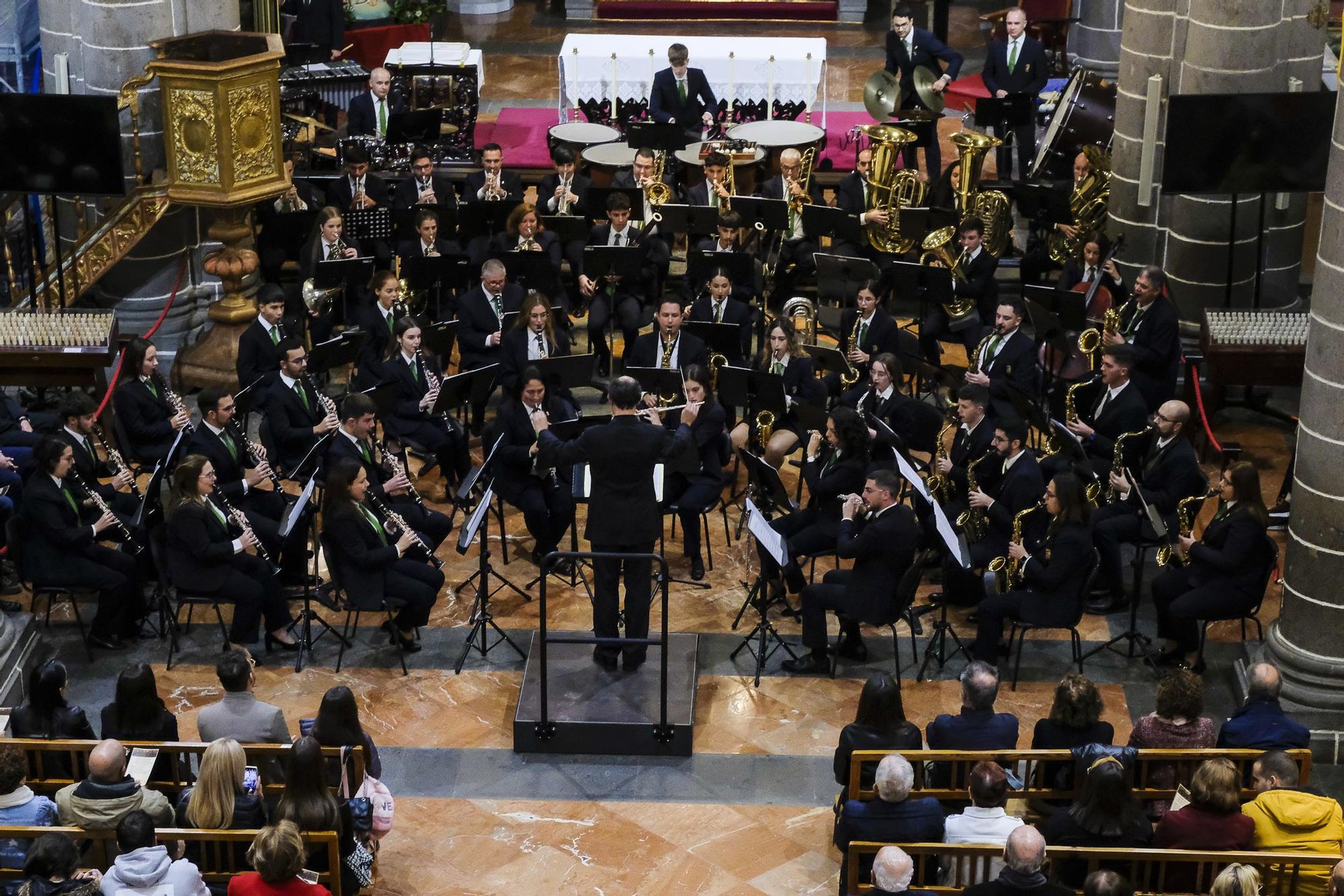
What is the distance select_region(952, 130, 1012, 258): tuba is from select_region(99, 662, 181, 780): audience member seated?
7.87 m

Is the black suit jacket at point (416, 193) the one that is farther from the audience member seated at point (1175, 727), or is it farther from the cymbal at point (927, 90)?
the audience member seated at point (1175, 727)

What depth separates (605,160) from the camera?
15930mm

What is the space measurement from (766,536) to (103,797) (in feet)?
12.7

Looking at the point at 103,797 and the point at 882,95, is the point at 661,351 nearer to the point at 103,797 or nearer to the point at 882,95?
the point at 882,95

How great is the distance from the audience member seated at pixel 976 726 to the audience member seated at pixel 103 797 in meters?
3.45

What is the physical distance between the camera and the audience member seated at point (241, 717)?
28.2 feet

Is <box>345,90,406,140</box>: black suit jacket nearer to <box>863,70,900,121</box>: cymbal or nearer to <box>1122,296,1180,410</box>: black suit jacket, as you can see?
<box>863,70,900,121</box>: cymbal

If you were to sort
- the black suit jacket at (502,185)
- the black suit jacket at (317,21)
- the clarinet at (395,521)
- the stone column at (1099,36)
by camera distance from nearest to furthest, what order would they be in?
the clarinet at (395,521)
the black suit jacket at (502,185)
the stone column at (1099,36)
the black suit jacket at (317,21)

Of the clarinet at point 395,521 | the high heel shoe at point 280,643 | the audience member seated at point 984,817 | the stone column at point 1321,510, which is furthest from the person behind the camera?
the high heel shoe at point 280,643

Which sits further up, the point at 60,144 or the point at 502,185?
the point at 60,144

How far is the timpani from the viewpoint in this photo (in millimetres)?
15812

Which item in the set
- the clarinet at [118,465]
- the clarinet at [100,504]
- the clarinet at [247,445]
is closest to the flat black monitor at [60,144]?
the clarinet at [118,465]

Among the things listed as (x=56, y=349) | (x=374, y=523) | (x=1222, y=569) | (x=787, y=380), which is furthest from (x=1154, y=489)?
(x=56, y=349)

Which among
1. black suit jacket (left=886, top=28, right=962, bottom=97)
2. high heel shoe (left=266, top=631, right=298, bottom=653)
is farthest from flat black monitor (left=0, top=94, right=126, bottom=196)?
black suit jacket (left=886, top=28, right=962, bottom=97)
